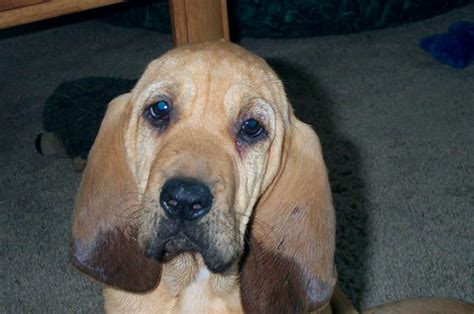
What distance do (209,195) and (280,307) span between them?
1.25 feet

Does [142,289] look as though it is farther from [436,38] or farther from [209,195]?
[436,38]

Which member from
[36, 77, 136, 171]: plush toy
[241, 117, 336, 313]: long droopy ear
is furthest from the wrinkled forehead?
[36, 77, 136, 171]: plush toy

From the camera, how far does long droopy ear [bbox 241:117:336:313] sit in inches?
67.4

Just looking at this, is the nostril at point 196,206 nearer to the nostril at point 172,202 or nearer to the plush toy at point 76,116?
the nostril at point 172,202

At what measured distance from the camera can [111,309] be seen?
5.68 feet

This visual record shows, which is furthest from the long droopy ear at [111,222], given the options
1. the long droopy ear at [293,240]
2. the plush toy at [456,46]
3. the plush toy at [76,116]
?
the plush toy at [456,46]

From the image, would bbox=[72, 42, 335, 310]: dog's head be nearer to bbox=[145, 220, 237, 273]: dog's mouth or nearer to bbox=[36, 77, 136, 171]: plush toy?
bbox=[145, 220, 237, 273]: dog's mouth

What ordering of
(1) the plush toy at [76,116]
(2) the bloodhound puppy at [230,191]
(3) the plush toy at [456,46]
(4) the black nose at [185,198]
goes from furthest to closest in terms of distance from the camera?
1. (3) the plush toy at [456,46]
2. (1) the plush toy at [76,116]
3. (2) the bloodhound puppy at [230,191]
4. (4) the black nose at [185,198]

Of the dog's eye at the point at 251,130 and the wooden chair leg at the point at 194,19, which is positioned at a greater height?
the dog's eye at the point at 251,130

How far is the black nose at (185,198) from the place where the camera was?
1437 mm

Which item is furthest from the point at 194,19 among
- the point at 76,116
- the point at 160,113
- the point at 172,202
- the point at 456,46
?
the point at 456,46

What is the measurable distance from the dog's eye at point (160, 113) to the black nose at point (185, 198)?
8.2 inches

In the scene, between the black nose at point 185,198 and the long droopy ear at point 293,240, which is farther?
the long droopy ear at point 293,240

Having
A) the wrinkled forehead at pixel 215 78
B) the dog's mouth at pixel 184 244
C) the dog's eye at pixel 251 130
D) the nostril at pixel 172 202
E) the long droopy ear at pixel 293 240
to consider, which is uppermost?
the wrinkled forehead at pixel 215 78
